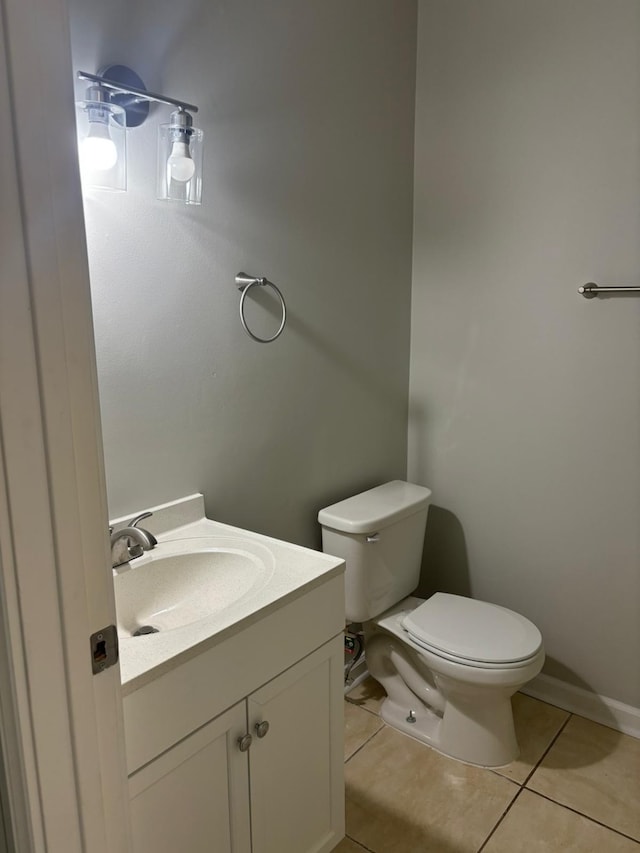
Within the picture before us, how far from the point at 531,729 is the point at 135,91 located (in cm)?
216

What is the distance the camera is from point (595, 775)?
1.92 m

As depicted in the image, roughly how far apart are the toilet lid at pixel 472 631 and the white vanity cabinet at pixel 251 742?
0.49 metres

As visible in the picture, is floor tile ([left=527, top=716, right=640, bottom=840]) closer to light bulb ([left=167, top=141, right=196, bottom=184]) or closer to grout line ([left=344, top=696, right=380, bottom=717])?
grout line ([left=344, top=696, right=380, bottom=717])

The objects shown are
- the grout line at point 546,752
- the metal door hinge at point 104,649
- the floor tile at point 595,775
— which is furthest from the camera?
the grout line at point 546,752

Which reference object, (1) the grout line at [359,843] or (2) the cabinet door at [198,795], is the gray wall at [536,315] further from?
(2) the cabinet door at [198,795]

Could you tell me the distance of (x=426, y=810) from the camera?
1.79m

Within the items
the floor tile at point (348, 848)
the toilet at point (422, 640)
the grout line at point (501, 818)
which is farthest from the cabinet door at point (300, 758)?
the toilet at point (422, 640)

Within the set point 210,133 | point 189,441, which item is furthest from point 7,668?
point 210,133

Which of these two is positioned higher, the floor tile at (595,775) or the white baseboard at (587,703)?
the white baseboard at (587,703)

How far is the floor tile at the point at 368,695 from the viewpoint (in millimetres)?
2242

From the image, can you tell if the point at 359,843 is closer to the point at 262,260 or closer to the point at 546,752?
the point at 546,752

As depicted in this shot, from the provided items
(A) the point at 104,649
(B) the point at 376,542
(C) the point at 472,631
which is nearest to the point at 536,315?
(B) the point at 376,542

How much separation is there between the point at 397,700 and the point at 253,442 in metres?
1.05

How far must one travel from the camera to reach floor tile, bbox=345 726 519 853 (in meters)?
1.70
